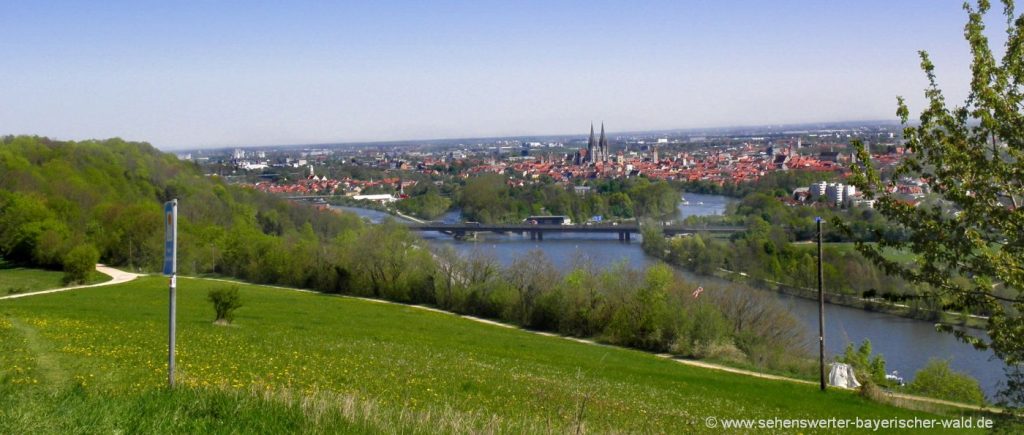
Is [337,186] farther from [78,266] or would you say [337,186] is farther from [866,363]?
[866,363]

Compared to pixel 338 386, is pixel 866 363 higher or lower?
lower

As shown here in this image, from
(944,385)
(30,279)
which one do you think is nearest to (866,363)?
(944,385)

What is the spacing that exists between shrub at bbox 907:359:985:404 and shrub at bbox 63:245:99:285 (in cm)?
Result: 3225

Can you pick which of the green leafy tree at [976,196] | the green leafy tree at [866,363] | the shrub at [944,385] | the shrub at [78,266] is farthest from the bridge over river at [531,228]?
the green leafy tree at [976,196]

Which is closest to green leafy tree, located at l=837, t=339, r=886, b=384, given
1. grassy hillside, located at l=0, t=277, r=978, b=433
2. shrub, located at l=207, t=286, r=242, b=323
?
grassy hillside, located at l=0, t=277, r=978, b=433

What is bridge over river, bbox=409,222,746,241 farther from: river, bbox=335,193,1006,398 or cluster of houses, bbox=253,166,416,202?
cluster of houses, bbox=253,166,416,202

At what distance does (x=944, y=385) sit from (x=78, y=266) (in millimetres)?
33241

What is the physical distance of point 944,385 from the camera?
2456cm

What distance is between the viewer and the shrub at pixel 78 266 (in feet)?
120

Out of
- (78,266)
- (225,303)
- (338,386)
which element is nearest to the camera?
(338,386)

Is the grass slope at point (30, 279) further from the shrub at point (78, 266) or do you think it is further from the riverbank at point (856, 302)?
the riverbank at point (856, 302)

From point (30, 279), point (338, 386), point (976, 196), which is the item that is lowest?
point (30, 279)

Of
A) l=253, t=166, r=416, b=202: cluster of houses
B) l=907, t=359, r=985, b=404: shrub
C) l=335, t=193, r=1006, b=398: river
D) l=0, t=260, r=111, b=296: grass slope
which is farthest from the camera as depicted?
l=253, t=166, r=416, b=202: cluster of houses

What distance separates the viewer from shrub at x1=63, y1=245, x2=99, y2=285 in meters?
36.7
